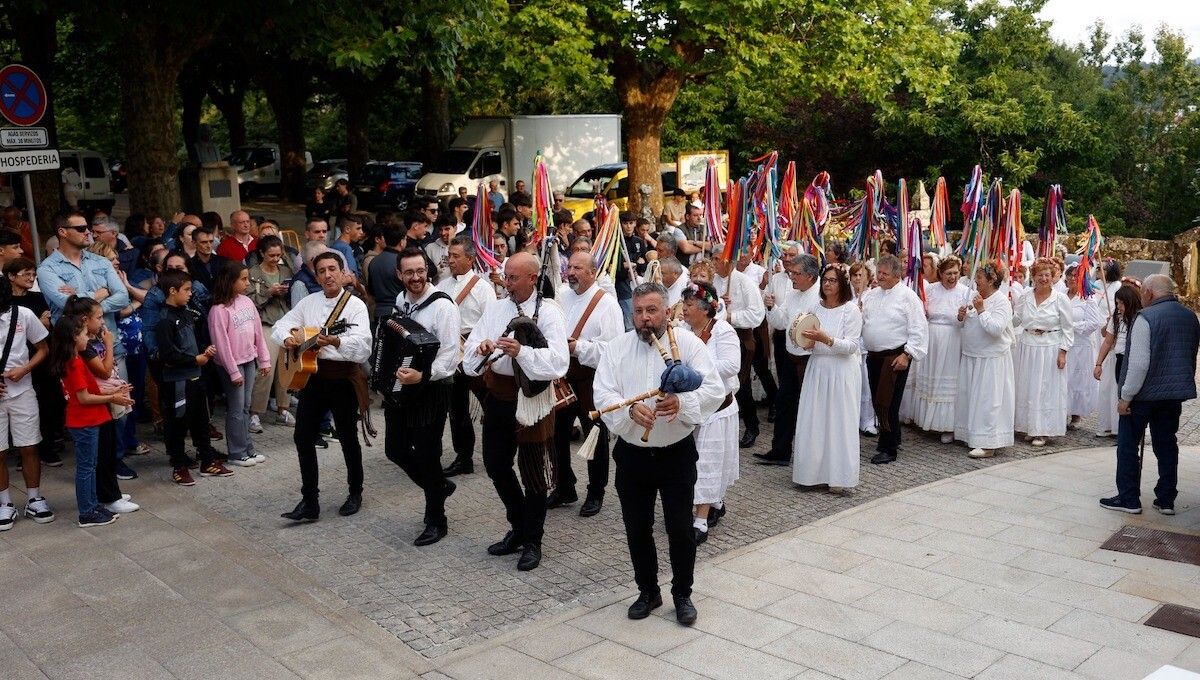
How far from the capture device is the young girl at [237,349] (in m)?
8.82

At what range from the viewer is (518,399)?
670 cm

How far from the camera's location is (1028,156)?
24.9m

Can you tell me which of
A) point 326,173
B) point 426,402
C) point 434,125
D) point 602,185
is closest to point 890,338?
point 426,402

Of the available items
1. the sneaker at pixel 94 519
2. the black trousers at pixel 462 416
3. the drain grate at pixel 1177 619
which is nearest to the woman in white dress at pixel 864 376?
the black trousers at pixel 462 416

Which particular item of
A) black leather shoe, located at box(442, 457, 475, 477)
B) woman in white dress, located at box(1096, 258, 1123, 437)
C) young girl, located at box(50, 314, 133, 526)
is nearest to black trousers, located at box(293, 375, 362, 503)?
young girl, located at box(50, 314, 133, 526)

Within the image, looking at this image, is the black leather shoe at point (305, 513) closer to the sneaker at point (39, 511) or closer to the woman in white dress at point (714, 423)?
the sneaker at point (39, 511)

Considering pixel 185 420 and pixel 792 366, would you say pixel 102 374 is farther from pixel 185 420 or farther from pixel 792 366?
pixel 792 366

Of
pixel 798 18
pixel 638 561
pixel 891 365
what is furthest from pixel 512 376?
pixel 798 18

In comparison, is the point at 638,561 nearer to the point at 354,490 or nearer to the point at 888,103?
the point at 354,490

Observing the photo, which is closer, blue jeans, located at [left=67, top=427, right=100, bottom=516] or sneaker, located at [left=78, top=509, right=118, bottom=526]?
blue jeans, located at [left=67, top=427, right=100, bottom=516]

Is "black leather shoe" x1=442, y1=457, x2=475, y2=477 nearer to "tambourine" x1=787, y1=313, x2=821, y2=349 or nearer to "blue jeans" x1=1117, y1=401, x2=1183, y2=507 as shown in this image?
"tambourine" x1=787, y1=313, x2=821, y2=349

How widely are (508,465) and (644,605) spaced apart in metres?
1.27

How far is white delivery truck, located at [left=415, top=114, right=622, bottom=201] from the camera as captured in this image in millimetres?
25562

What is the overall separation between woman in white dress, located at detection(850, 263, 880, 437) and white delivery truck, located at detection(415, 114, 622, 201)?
1580 cm
